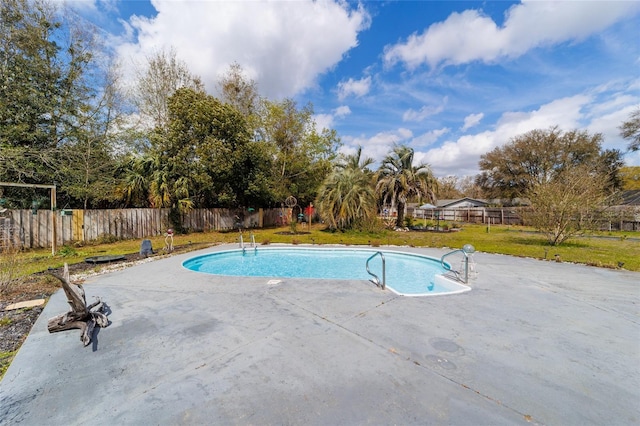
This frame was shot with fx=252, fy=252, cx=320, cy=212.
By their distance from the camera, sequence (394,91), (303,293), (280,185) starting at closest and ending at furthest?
1. (303,293)
2. (394,91)
3. (280,185)

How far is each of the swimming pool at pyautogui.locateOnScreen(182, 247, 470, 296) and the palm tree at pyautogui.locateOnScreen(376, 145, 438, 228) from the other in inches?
292

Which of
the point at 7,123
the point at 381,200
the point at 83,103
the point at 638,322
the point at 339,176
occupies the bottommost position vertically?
the point at 638,322

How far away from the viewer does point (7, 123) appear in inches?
402

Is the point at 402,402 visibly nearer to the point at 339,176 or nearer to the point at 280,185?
the point at 339,176

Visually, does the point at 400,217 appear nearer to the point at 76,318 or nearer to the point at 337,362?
the point at 337,362

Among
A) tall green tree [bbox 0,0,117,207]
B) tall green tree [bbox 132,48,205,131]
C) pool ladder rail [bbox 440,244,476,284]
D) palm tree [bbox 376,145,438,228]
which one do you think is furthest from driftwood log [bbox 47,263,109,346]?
tall green tree [bbox 132,48,205,131]

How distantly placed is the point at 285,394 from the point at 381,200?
15528 millimetres

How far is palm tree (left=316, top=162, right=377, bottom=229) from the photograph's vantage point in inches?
541

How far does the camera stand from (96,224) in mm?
11180

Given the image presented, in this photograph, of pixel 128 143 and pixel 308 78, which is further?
pixel 308 78

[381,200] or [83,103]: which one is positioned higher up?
[83,103]

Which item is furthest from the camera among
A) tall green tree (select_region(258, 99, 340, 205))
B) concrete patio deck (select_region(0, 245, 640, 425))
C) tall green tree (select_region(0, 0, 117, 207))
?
tall green tree (select_region(258, 99, 340, 205))

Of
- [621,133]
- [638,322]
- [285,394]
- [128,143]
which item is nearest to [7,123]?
[128,143]

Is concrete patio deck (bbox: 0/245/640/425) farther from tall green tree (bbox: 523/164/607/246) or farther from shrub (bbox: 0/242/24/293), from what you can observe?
tall green tree (bbox: 523/164/607/246)
